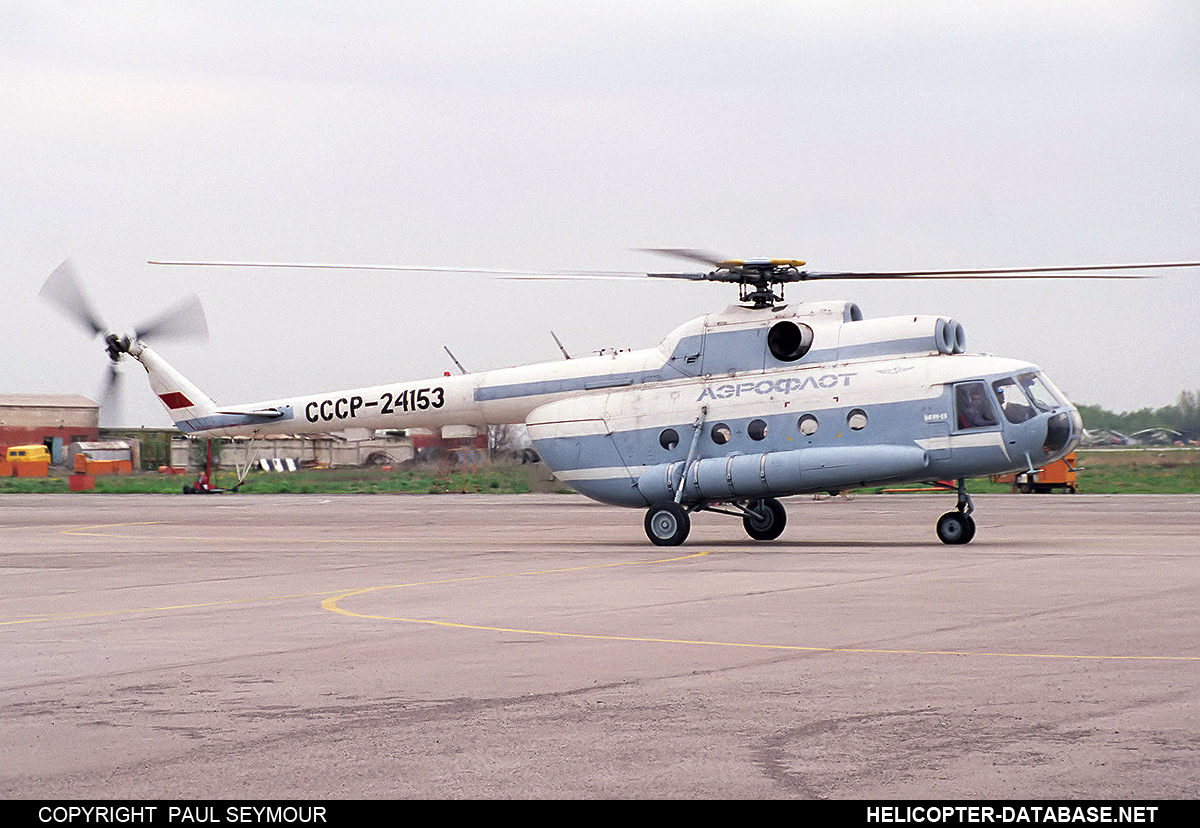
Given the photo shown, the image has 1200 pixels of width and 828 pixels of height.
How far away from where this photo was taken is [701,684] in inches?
370

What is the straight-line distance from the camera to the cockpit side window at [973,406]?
944 inches

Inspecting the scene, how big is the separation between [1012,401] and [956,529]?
240 centimetres

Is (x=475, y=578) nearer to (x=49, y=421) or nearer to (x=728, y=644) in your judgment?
(x=728, y=644)

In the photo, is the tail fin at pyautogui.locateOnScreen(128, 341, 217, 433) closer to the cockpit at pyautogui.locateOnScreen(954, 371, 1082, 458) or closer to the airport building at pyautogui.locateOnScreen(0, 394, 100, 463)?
the cockpit at pyautogui.locateOnScreen(954, 371, 1082, 458)

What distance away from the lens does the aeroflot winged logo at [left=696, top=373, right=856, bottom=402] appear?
982 inches

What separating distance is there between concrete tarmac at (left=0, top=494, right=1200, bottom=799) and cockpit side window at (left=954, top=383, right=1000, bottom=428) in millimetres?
2776

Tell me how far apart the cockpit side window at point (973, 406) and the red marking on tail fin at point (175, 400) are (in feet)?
64.8

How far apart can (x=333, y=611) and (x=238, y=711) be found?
590 centimetres

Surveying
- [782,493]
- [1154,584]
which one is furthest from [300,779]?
[782,493]

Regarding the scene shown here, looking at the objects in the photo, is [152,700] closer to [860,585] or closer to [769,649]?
[769,649]

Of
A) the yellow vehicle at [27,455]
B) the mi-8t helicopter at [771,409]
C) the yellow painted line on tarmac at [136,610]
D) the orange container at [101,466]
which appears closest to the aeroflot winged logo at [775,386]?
the mi-8t helicopter at [771,409]

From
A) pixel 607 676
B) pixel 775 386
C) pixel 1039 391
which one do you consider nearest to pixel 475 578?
pixel 607 676

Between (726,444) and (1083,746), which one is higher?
(726,444)
